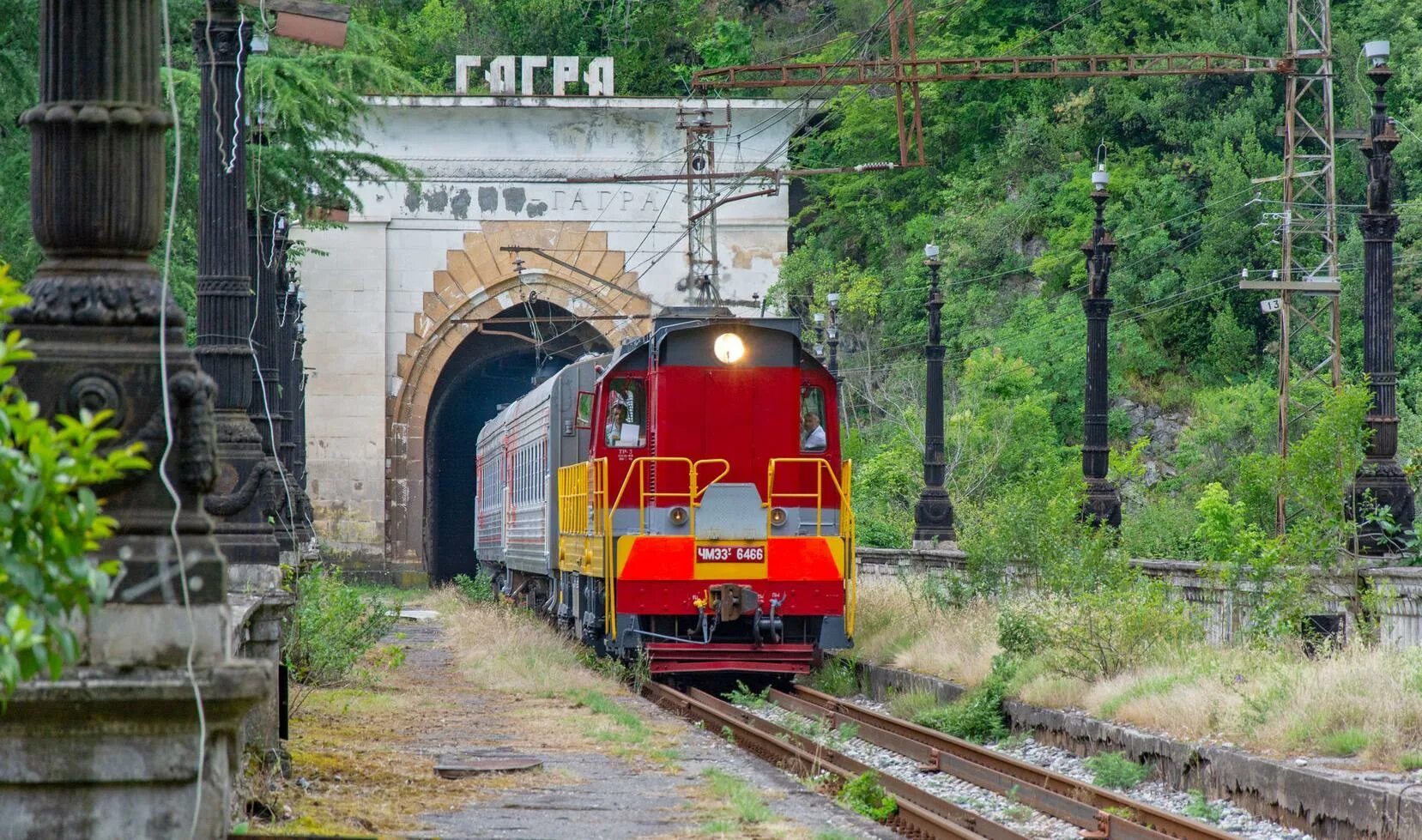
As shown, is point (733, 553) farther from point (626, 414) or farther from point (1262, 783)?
point (1262, 783)

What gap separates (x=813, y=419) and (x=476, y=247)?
92.3ft

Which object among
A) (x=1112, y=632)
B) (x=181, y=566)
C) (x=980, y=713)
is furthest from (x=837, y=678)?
(x=181, y=566)

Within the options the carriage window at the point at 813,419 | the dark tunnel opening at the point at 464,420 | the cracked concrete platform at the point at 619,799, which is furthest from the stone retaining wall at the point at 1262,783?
the dark tunnel opening at the point at 464,420

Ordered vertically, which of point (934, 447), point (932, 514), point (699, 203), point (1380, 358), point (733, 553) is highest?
point (699, 203)

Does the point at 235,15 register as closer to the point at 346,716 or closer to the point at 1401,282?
the point at 346,716

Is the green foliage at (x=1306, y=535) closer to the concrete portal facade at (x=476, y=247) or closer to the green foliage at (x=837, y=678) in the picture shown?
the green foliage at (x=837, y=678)

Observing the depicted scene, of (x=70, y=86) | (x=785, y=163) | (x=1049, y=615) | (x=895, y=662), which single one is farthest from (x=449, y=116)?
(x=70, y=86)

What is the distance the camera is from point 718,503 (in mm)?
18719

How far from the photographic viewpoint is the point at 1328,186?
112ft

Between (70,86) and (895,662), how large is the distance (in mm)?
16136

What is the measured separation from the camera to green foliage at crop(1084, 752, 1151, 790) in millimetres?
12992

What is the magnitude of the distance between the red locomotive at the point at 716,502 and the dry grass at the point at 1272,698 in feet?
6.58

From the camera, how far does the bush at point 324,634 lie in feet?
53.2

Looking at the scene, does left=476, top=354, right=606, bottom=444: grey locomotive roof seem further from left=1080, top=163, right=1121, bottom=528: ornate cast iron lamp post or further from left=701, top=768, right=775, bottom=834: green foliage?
left=701, top=768, right=775, bottom=834: green foliage
